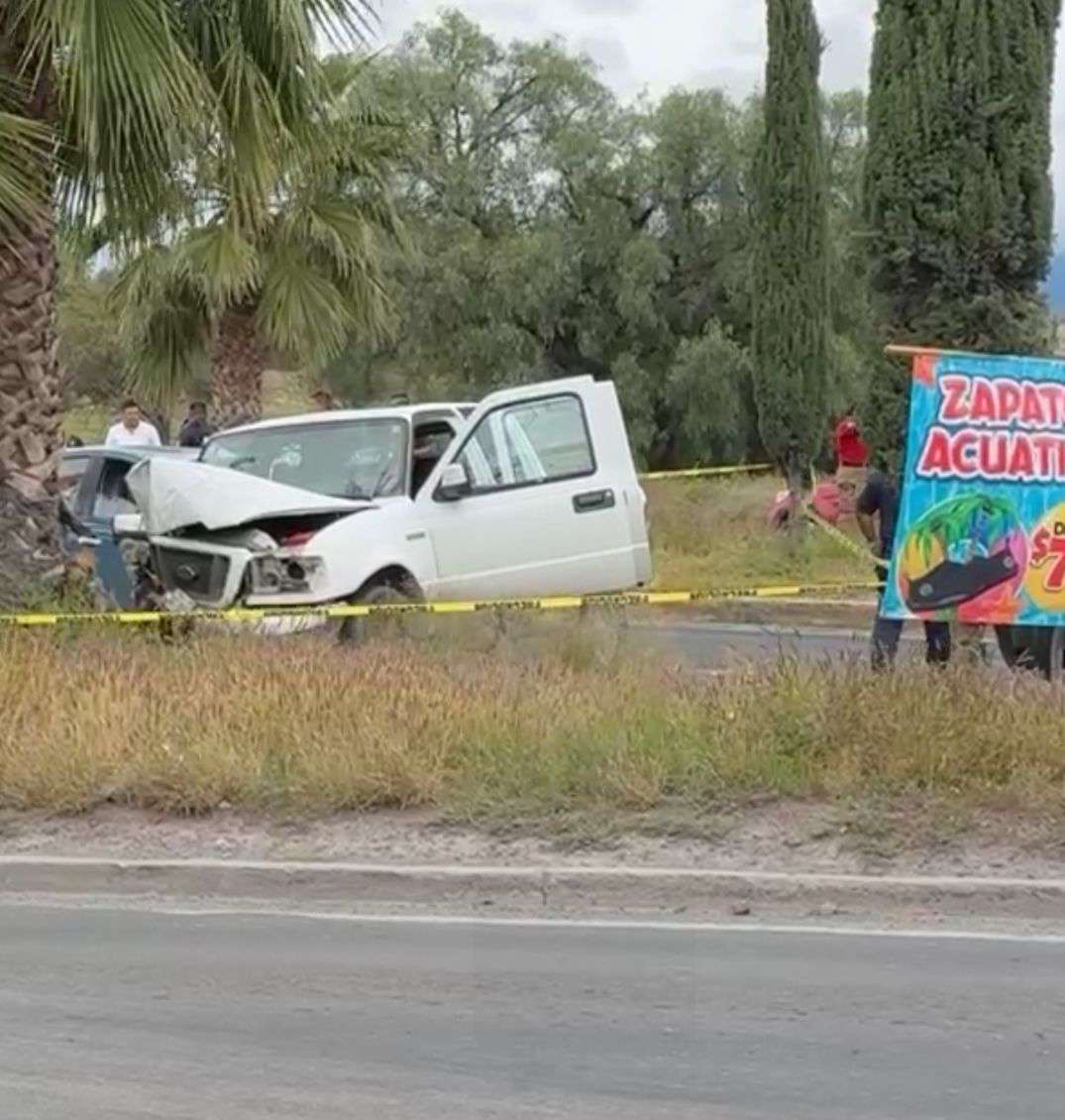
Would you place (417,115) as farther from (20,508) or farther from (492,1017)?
(492,1017)

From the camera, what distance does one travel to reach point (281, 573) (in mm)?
11398

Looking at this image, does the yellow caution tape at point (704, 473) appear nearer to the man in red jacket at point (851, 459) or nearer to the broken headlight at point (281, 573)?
the man in red jacket at point (851, 459)

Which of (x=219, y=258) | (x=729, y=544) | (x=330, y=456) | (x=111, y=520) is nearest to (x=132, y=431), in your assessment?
(x=219, y=258)

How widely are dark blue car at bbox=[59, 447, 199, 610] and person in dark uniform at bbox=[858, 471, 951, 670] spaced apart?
18.2ft

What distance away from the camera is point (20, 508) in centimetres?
1116

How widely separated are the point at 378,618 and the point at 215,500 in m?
1.40

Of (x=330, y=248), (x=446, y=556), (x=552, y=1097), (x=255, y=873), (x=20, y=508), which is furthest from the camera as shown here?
(x=330, y=248)

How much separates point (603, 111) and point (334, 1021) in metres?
29.1

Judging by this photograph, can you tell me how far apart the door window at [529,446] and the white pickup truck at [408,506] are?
10mm

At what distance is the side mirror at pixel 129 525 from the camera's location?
40.0 feet

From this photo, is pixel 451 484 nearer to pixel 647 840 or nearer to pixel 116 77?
pixel 116 77

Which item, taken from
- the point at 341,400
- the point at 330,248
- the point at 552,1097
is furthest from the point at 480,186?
the point at 552,1097

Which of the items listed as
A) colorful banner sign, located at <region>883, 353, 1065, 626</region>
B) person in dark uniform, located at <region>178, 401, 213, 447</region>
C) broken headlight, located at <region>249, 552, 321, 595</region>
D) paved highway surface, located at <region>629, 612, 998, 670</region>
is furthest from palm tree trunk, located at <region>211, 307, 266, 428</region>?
colorful banner sign, located at <region>883, 353, 1065, 626</region>

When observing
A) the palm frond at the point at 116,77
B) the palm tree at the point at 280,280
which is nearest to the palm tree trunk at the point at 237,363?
the palm tree at the point at 280,280
